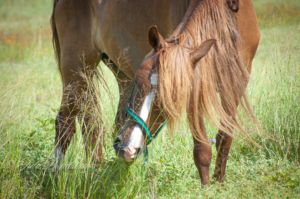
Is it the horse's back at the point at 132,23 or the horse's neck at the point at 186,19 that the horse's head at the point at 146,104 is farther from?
the horse's back at the point at 132,23

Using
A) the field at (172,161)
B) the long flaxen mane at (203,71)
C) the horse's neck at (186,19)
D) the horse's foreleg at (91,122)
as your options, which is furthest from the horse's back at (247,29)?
the horse's foreleg at (91,122)

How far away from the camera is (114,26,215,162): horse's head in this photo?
1.50 m

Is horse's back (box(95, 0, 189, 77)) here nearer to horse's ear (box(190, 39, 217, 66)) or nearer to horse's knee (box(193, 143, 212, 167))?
horse's ear (box(190, 39, 217, 66))

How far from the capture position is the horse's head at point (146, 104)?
59.2 inches

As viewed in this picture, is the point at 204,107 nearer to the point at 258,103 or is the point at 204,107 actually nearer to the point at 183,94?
the point at 183,94

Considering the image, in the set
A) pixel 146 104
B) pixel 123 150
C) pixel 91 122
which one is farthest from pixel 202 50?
pixel 91 122

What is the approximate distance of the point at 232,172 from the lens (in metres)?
2.37

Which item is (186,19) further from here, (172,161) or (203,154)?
(172,161)

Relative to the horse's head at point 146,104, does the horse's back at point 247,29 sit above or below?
above

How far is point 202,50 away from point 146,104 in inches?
18.5

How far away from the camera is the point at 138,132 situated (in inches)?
60.0

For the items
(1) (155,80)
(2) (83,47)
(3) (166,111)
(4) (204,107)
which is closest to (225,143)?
(4) (204,107)

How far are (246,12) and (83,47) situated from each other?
6.08ft

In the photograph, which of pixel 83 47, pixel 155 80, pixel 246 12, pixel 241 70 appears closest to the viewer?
pixel 155 80
